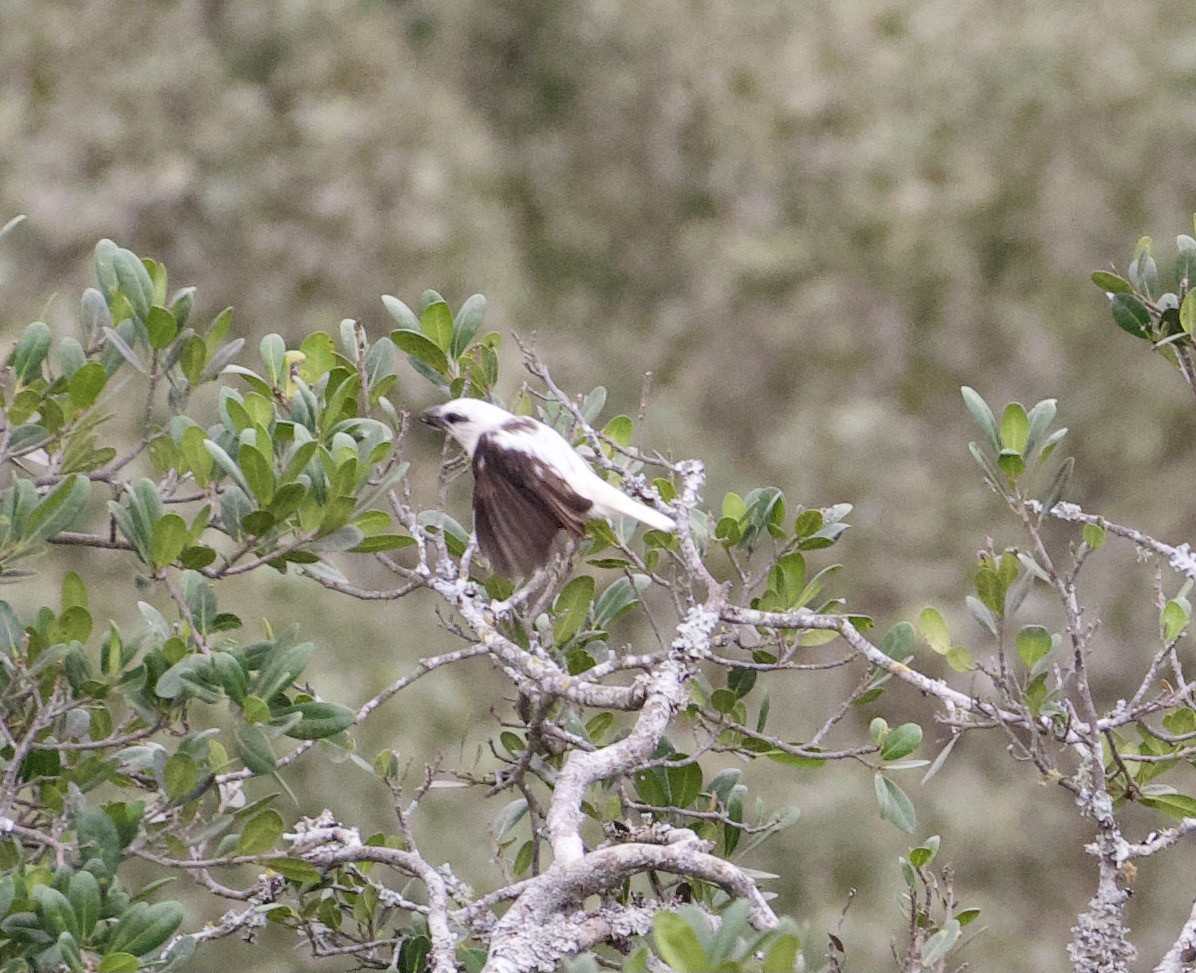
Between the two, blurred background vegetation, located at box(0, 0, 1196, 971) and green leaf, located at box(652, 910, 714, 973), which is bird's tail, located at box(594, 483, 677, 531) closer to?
green leaf, located at box(652, 910, 714, 973)

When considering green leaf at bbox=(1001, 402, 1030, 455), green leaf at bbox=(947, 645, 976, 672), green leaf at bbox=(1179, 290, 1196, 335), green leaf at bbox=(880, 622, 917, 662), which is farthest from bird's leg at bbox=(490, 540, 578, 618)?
green leaf at bbox=(1179, 290, 1196, 335)

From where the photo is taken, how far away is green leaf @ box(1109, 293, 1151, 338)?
2484 millimetres

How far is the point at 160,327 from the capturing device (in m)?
2.38

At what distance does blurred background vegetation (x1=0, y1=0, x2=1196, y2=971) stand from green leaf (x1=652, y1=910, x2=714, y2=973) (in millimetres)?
5130

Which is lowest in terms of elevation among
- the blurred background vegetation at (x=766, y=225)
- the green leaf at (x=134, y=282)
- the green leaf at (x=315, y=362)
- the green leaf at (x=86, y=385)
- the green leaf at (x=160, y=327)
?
the blurred background vegetation at (x=766, y=225)

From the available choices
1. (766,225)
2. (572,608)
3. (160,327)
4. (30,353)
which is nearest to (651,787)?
(572,608)

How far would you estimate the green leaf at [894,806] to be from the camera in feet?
7.45

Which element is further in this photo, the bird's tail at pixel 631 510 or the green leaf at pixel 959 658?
the bird's tail at pixel 631 510

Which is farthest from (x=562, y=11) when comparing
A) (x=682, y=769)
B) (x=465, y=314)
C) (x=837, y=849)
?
(x=682, y=769)

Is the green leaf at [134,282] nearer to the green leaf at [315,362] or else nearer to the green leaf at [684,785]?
the green leaf at [315,362]

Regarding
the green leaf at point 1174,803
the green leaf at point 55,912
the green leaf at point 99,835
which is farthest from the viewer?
the green leaf at point 1174,803

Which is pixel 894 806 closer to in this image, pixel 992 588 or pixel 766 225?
pixel 992 588

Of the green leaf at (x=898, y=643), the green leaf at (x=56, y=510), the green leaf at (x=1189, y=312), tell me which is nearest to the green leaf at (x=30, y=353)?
the green leaf at (x=56, y=510)

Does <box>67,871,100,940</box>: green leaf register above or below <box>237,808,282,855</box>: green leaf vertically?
above
